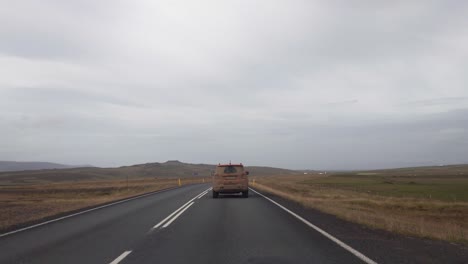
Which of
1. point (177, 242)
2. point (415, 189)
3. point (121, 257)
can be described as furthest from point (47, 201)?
point (415, 189)

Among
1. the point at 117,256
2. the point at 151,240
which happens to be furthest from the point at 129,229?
the point at 117,256

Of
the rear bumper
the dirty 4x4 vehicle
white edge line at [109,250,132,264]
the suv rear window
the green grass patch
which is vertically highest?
the suv rear window

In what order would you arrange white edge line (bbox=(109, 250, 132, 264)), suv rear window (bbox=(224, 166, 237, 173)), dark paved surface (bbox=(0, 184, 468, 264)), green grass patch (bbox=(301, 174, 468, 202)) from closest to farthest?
1. white edge line (bbox=(109, 250, 132, 264))
2. dark paved surface (bbox=(0, 184, 468, 264))
3. suv rear window (bbox=(224, 166, 237, 173))
4. green grass patch (bbox=(301, 174, 468, 202))

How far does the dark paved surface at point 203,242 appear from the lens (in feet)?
31.4

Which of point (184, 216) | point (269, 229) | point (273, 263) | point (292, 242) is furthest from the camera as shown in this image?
point (184, 216)

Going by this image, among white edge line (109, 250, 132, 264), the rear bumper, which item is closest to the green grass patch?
the rear bumper

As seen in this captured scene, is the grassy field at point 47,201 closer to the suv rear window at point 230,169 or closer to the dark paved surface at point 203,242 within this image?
the dark paved surface at point 203,242

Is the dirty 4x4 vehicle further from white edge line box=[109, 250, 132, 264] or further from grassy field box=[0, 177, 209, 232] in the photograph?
white edge line box=[109, 250, 132, 264]

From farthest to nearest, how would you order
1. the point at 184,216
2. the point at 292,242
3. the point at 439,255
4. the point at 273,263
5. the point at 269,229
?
the point at 184,216, the point at 269,229, the point at 292,242, the point at 439,255, the point at 273,263

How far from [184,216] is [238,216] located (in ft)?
6.50

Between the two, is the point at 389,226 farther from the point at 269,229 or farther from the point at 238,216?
the point at 238,216

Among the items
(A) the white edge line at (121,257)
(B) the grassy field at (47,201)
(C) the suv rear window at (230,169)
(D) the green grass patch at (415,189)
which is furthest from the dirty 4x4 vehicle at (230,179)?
(A) the white edge line at (121,257)

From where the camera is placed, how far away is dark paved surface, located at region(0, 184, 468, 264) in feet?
31.4

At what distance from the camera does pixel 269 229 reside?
46.5 feet
